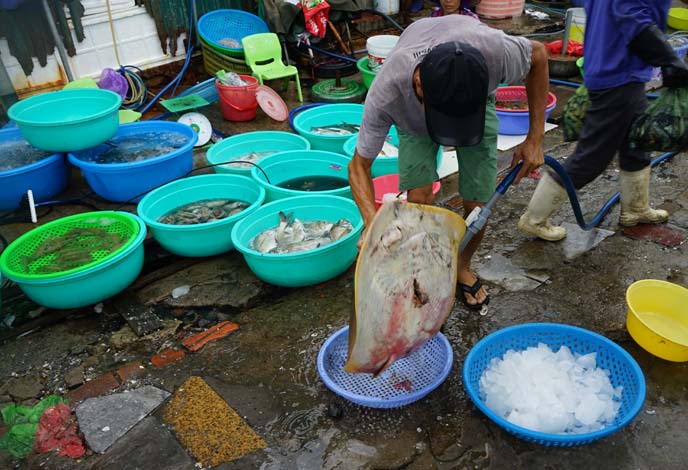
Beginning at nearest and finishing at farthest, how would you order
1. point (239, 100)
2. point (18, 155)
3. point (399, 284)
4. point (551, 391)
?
1. point (399, 284)
2. point (551, 391)
3. point (18, 155)
4. point (239, 100)

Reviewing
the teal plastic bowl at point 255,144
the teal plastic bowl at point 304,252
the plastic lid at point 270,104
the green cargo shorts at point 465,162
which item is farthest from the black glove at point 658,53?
the plastic lid at point 270,104

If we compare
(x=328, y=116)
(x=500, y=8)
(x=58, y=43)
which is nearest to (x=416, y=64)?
(x=328, y=116)

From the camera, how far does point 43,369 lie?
3.12 metres

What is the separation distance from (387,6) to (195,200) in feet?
17.9

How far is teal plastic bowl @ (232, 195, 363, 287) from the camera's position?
332 centimetres

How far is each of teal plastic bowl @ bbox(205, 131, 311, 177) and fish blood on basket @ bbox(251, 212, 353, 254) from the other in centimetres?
114

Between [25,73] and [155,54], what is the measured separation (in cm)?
153

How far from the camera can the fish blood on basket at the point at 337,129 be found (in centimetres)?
523

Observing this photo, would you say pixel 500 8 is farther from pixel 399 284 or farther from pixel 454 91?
pixel 399 284

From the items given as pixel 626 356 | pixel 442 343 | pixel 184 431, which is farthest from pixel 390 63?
pixel 184 431

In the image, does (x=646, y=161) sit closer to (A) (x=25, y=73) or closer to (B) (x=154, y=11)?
(B) (x=154, y=11)

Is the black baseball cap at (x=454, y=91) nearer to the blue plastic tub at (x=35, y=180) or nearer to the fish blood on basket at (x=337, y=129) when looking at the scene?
the fish blood on basket at (x=337, y=129)

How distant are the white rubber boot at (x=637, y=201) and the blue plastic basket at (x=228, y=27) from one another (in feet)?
15.6

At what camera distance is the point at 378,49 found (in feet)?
20.2
